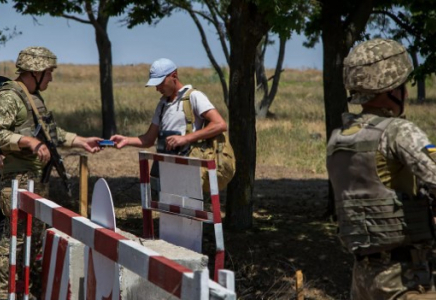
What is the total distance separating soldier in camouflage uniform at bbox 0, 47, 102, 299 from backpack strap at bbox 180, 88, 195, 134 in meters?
0.67

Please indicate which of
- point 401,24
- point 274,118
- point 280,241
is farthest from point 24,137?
point 274,118

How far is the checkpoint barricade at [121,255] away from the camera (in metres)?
3.37

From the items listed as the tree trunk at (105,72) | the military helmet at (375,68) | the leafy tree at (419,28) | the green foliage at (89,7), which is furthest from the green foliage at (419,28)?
the tree trunk at (105,72)

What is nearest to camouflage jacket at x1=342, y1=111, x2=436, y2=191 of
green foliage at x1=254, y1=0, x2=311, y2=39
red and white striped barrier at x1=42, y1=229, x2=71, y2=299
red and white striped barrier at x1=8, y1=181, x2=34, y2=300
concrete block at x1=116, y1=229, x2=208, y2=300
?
concrete block at x1=116, y1=229, x2=208, y2=300

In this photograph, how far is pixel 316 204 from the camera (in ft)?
43.6

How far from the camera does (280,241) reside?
10.5m

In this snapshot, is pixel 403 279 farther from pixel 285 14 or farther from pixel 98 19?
pixel 98 19

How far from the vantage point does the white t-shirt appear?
723 centimetres

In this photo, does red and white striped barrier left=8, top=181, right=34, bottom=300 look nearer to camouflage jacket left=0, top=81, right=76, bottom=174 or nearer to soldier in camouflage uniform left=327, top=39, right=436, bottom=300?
camouflage jacket left=0, top=81, right=76, bottom=174

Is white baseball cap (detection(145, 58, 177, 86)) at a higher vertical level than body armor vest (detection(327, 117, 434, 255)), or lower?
higher

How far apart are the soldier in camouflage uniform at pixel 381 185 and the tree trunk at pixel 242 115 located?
654 centimetres

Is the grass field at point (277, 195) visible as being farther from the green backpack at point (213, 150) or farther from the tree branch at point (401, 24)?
the green backpack at point (213, 150)

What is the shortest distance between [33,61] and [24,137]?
58 centimetres

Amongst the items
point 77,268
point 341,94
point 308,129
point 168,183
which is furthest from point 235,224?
point 308,129
